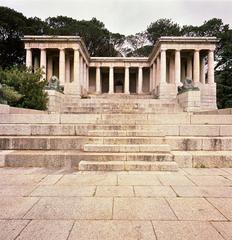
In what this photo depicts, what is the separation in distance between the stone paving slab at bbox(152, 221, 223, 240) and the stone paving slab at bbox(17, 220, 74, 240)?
99cm

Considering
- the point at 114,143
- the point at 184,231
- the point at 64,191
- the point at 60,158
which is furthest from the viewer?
the point at 114,143

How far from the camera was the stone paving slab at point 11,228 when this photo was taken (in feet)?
7.69

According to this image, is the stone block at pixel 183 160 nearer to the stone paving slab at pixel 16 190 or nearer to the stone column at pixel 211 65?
the stone paving slab at pixel 16 190

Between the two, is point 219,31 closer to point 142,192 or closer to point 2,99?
point 2,99

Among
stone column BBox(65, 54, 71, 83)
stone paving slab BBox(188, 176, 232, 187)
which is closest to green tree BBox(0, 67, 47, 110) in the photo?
stone paving slab BBox(188, 176, 232, 187)

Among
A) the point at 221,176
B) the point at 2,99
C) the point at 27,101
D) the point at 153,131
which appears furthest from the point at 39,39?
the point at 221,176

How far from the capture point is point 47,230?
2.48 m

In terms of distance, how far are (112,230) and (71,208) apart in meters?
0.79

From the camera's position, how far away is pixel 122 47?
46312 mm

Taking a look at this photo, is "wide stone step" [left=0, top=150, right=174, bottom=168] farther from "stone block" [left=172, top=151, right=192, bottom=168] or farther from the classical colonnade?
the classical colonnade

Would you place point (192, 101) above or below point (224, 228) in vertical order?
above

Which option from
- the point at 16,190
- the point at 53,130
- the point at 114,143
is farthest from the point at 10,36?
the point at 16,190

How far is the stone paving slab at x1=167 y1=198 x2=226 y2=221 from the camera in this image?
280 cm

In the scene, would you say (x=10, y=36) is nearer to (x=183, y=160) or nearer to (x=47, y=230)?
(x=183, y=160)
